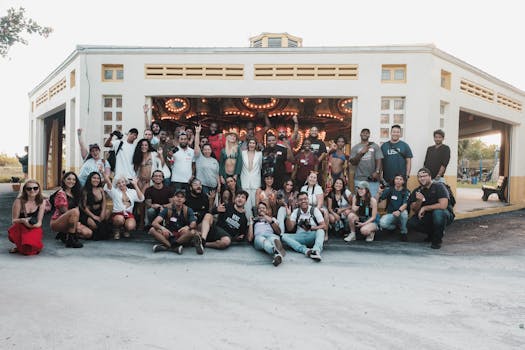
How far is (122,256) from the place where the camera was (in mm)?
5328

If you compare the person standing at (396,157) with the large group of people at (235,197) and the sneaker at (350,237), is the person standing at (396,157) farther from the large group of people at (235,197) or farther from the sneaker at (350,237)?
the sneaker at (350,237)

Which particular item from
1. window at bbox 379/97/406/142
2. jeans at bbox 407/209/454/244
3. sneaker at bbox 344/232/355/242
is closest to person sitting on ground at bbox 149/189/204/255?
sneaker at bbox 344/232/355/242

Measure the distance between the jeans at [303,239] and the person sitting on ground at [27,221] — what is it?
3793 mm

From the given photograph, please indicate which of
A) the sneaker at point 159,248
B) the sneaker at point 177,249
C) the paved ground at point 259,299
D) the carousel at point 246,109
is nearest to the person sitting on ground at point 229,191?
the paved ground at point 259,299

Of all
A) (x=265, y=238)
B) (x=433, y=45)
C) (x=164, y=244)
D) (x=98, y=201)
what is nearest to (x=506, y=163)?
(x=433, y=45)

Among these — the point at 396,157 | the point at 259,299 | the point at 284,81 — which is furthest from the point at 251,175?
the point at 259,299

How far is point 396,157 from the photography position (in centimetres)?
727

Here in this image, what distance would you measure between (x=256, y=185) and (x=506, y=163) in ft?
33.8

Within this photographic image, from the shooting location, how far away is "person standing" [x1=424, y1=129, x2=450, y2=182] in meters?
7.39

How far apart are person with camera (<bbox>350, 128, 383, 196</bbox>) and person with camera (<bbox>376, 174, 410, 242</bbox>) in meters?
0.54

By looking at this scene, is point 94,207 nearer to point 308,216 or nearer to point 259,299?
point 308,216

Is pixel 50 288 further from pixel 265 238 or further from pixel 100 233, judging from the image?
pixel 265 238

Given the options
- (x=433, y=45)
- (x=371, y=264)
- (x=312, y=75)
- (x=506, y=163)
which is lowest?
(x=371, y=264)

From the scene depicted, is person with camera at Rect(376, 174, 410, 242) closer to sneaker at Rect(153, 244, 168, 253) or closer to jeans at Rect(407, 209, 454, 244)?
jeans at Rect(407, 209, 454, 244)
